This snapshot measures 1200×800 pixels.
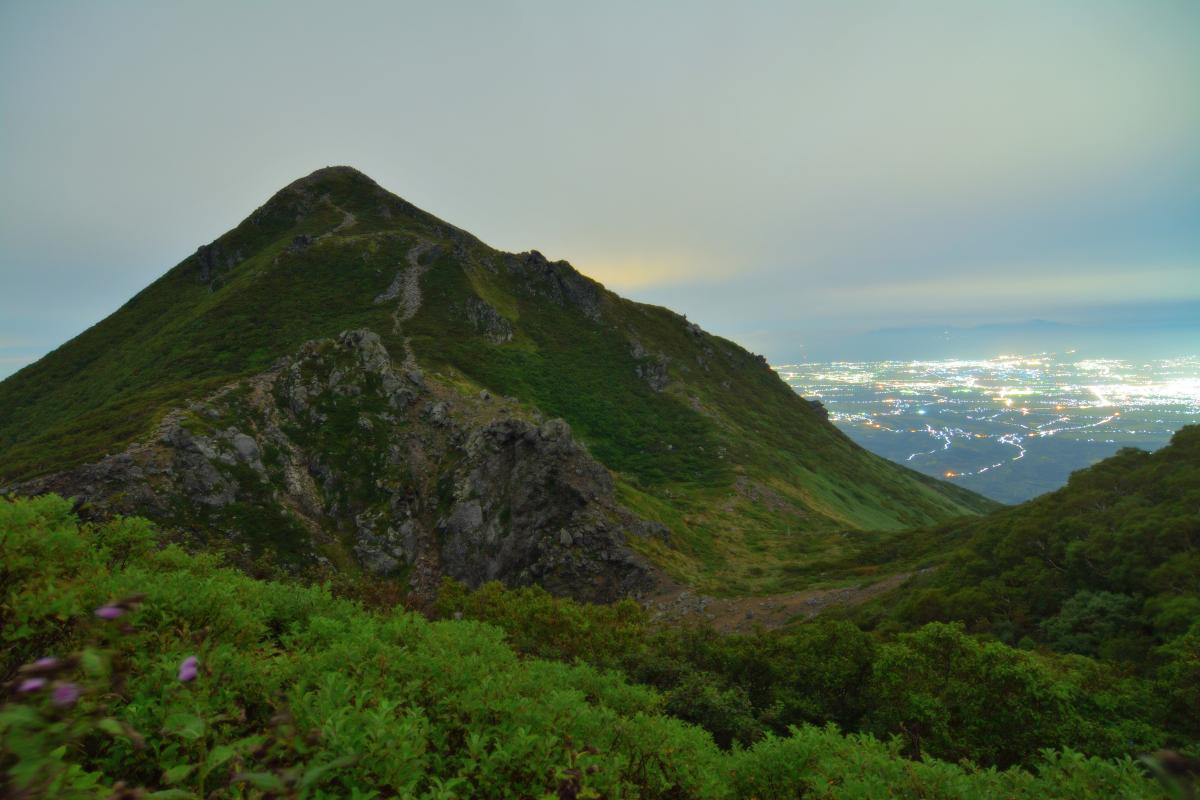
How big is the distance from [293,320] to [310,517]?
160 feet

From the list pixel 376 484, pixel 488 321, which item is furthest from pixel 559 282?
pixel 376 484

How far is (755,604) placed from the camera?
3897 centimetres

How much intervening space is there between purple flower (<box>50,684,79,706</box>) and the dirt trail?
36812mm

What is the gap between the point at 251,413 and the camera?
46688mm

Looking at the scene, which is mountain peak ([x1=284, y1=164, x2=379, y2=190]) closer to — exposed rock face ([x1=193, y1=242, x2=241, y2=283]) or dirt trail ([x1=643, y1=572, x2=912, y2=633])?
exposed rock face ([x1=193, y1=242, x2=241, y2=283])

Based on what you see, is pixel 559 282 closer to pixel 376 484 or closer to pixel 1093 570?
pixel 376 484

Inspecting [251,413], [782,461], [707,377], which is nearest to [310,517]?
[251,413]

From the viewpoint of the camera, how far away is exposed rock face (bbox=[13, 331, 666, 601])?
3775 cm

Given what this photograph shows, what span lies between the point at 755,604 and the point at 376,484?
34395mm

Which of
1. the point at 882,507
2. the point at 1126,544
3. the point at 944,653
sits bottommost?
the point at 882,507

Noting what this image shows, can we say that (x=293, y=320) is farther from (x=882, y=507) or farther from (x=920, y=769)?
(x=882, y=507)

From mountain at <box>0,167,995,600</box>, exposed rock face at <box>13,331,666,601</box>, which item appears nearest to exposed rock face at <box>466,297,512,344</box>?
mountain at <box>0,167,995,600</box>

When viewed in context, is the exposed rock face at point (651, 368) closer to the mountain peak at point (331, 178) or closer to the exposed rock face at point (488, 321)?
the exposed rock face at point (488, 321)

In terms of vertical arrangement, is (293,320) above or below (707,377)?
above
